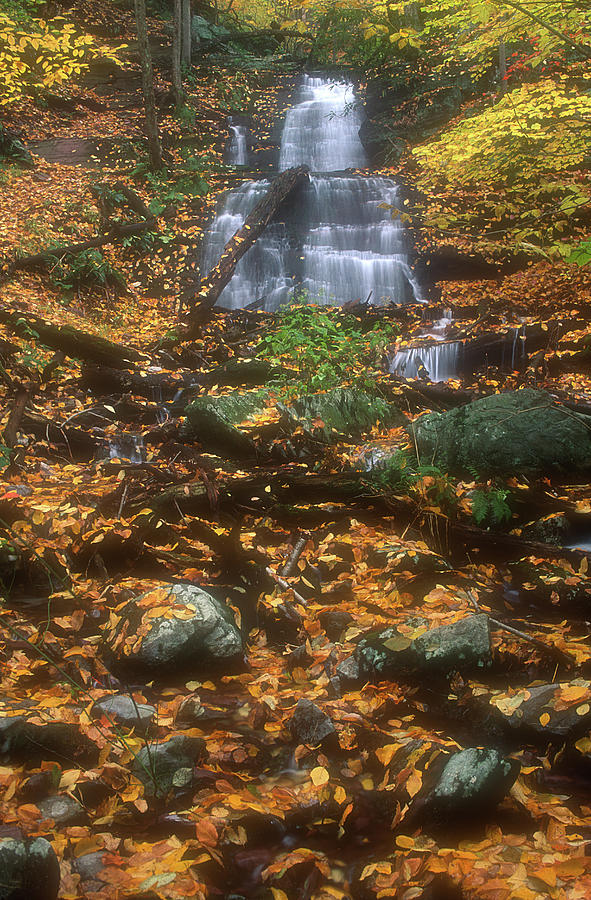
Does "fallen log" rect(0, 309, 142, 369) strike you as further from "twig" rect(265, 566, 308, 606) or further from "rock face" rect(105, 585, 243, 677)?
"rock face" rect(105, 585, 243, 677)

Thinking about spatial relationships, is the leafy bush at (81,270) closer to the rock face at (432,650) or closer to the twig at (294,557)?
the twig at (294,557)

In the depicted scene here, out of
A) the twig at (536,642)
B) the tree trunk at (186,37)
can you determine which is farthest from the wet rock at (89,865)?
the tree trunk at (186,37)

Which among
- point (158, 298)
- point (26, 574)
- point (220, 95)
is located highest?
point (220, 95)

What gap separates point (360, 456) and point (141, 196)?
11.3 metres

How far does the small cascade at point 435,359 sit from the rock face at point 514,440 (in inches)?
190

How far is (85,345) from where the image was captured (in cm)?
841

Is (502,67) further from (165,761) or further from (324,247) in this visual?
(165,761)

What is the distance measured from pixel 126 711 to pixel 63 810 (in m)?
0.68

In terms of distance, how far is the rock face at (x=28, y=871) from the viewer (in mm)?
1659

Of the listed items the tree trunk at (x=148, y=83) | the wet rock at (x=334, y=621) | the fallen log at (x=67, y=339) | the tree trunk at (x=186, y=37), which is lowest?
the wet rock at (x=334, y=621)

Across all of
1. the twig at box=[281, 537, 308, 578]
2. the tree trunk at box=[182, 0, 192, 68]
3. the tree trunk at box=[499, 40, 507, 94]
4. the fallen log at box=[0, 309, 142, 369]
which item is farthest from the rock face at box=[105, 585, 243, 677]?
the tree trunk at box=[182, 0, 192, 68]

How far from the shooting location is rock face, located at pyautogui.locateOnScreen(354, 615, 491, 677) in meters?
3.24

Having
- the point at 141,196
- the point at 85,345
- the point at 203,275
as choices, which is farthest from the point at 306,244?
the point at 85,345

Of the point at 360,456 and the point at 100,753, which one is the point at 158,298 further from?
the point at 100,753
